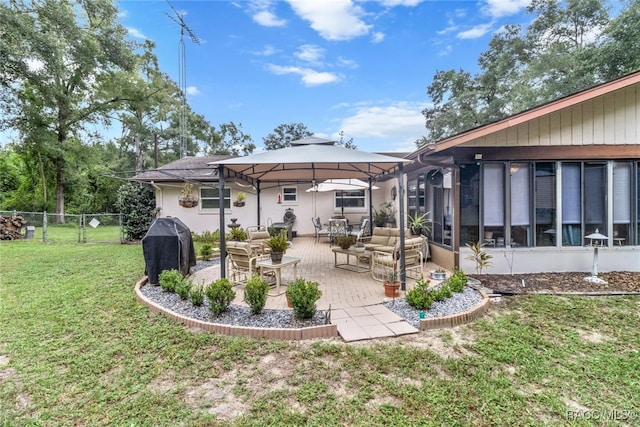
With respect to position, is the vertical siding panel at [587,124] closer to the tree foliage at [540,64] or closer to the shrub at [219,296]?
the shrub at [219,296]

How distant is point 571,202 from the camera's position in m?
6.57

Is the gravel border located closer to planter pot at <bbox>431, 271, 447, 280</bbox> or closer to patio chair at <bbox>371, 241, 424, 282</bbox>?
planter pot at <bbox>431, 271, 447, 280</bbox>

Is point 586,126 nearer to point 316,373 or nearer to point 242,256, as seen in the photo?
point 316,373

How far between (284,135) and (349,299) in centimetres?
2887

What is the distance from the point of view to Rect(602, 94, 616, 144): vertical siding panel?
21.2 feet

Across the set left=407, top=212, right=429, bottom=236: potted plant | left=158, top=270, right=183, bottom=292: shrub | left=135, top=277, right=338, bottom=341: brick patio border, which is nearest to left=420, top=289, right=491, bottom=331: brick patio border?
left=135, top=277, right=338, bottom=341: brick patio border

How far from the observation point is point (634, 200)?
6582 millimetres

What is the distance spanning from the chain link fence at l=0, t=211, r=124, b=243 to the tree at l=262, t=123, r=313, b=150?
52.2 feet

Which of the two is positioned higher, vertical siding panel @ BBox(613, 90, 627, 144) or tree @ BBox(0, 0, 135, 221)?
tree @ BBox(0, 0, 135, 221)

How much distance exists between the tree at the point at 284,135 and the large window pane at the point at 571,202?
26.6m

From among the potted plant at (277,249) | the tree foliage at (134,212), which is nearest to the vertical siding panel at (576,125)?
the potted plant at (277,249)

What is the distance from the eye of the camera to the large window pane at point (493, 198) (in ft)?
21.4

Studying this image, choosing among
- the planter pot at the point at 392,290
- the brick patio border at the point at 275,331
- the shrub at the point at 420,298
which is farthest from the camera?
the planter pot at the point at 392,290

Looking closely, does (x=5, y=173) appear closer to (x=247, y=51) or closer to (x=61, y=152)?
(x=61, y=152)
